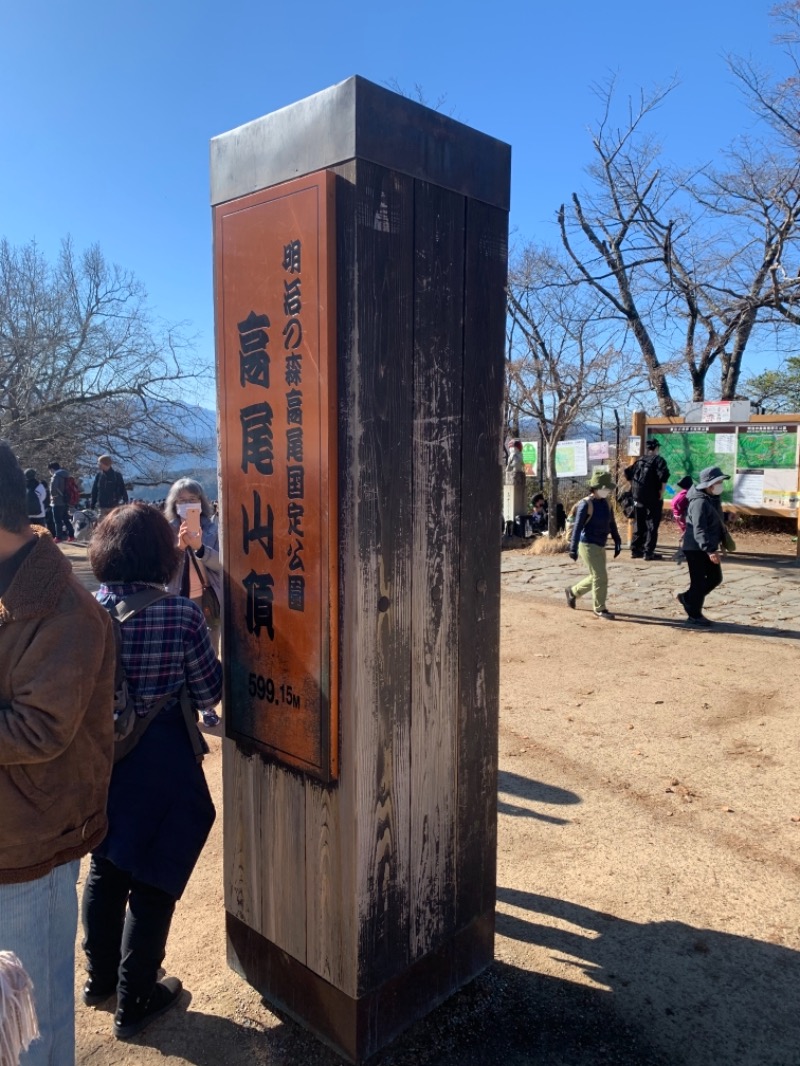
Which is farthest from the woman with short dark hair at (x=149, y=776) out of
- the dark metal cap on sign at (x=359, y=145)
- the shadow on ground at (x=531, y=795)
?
Result: the shadow on ground at (x=531, y=795)

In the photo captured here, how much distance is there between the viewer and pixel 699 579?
25.6 ft

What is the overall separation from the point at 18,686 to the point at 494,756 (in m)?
1.55

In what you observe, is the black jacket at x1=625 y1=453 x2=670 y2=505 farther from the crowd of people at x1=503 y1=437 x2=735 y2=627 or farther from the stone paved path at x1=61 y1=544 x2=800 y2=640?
the crowd of people at x1=503 y1=437 x2=735 y2=627

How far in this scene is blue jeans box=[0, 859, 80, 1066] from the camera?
183cm

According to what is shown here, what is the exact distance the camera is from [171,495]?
4.35 metres

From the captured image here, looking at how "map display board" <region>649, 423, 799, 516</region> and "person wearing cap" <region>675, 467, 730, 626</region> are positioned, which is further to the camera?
"map display board" <region>649, 423, 799, 516</region>

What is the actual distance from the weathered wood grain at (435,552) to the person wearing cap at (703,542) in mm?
5938

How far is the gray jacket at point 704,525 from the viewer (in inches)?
303

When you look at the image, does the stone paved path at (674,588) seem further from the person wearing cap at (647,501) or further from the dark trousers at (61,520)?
the dark trousers at (61,520)

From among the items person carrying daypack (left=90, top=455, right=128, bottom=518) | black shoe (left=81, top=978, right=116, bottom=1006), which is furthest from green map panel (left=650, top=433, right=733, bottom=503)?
black shoe (left=81, top=978, right=116, bottom=1006)

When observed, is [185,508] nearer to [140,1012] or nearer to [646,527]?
[140,1012]

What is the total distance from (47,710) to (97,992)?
56.8 inches

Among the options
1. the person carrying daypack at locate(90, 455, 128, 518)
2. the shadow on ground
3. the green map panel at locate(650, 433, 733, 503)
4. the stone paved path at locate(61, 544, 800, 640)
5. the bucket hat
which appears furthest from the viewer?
the person carrying daypack at locate(90, 455, 128, 518)

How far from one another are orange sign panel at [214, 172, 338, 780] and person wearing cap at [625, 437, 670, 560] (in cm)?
Result: 1032
